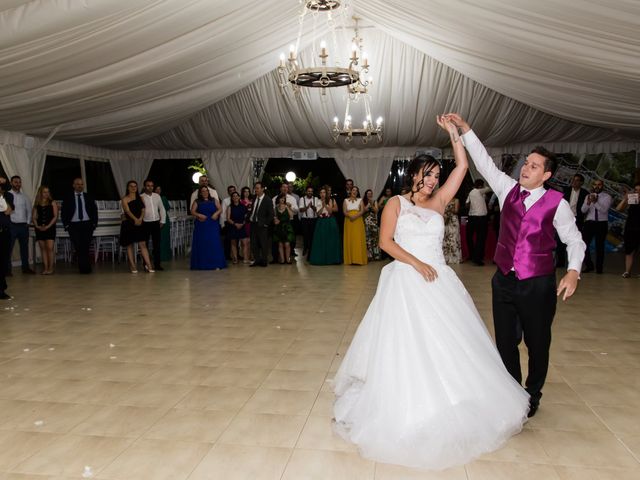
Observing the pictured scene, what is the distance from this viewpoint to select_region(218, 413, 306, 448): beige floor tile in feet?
8.28

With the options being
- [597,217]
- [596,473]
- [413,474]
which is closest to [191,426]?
[413,474]

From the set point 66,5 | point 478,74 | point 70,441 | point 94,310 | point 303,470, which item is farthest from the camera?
point 478,74

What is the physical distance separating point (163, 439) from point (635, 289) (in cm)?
626

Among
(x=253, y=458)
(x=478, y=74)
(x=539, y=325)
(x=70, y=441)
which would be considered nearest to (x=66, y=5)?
(x=70, y=441)

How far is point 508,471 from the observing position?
222 cm

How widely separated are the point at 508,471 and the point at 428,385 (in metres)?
0.45

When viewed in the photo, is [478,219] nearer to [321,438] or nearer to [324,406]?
[324,406]

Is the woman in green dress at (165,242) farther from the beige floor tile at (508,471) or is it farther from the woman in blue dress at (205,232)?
the beige floor tile at (508,471)

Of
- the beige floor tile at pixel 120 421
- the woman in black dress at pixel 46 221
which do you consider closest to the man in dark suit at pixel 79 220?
the woman in black dress at pixel 46 221

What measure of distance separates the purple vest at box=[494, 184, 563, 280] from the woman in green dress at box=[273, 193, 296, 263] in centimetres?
721

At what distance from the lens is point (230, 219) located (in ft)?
32.4

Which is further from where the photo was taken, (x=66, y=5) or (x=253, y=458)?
(x=66, y=5)

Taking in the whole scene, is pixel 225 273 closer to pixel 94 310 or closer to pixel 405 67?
pixel 94 310

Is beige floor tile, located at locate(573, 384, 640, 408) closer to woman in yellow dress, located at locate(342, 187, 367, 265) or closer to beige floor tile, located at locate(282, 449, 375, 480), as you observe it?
beige floor tile, located at locate(282, 449, 375, 480)
